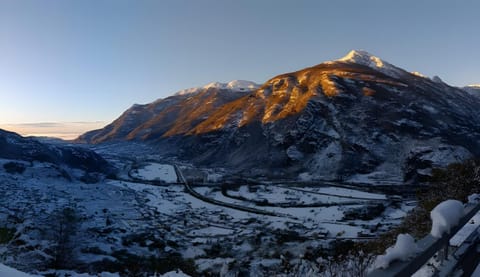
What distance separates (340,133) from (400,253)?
100977mm

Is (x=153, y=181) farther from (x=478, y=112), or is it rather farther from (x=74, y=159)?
(x=478, y=112)

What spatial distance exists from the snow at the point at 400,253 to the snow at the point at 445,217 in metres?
0.81

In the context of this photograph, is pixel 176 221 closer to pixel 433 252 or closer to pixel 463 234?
pixel 463 234

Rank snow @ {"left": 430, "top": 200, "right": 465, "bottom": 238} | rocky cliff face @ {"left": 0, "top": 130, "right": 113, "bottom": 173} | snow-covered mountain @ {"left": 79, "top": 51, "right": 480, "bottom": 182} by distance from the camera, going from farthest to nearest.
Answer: rocky cliff face @ {"left": 0, "top": 130, "right": 113, "bottom": 173} → snow-covered mountain @ {"left": 79, "top": 51, "right": 480, "bottom": 182} → snow @ {"left": 430, "top": 200, "right": 465, "bottom": 238}

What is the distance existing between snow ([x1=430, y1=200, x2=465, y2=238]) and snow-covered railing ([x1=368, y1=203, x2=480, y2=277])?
6 cm

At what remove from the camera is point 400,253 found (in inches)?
→ 139

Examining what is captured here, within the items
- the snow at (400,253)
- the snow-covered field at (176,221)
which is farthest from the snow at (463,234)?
the snow-covered field at (176,221)

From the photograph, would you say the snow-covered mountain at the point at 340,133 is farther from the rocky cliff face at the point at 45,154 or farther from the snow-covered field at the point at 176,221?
the rocky cliff face at the point at 45,154

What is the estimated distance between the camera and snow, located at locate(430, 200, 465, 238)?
443cm

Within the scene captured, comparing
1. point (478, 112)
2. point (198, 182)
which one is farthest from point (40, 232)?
point (478, 112)

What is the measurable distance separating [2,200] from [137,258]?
3132cm

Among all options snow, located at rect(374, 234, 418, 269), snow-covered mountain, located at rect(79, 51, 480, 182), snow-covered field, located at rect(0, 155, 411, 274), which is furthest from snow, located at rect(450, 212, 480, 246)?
snow-covered mountain, located at rect(79, 51, 480, 182)

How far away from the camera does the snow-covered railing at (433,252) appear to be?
332 centimetres

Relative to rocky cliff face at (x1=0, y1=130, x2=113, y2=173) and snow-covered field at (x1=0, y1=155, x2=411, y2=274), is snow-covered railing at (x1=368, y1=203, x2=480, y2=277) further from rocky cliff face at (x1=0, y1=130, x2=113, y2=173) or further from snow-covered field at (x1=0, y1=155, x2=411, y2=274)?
rocky cliff face at (x1=0, y1=130, x2=113, y2=173)
